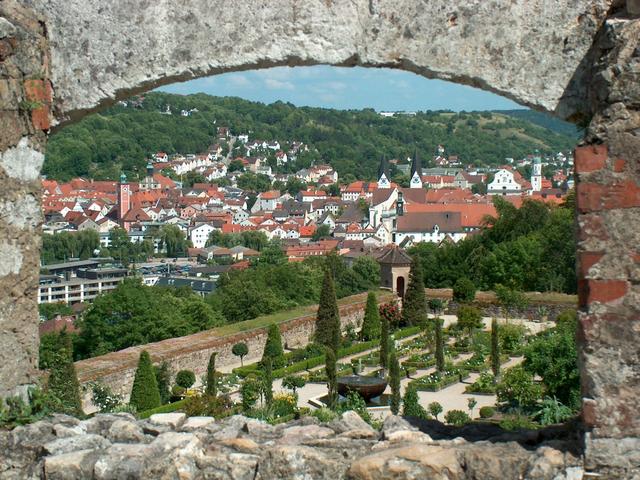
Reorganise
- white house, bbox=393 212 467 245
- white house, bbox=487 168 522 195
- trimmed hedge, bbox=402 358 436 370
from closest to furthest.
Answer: trimmed hedge, bbox=402 358 436 370, white house, bbox=393 212 467 245, white house, bbox=487 168 522 195

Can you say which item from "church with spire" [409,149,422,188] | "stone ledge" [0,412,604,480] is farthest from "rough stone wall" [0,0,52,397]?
"church with spire" [409,149,422,188]

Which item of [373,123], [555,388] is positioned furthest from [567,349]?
[373,123]

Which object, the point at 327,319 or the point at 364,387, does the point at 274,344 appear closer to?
the point at 327,319

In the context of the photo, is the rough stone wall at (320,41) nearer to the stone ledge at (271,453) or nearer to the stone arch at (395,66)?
the stone arch at (395,66)

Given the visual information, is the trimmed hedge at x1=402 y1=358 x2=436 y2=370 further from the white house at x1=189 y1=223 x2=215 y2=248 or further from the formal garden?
the white house at x1=189 y1=223 x2=215 y2=248

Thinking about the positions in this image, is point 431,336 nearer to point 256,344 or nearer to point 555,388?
point 256,344

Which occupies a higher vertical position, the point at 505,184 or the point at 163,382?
the point at 163,382

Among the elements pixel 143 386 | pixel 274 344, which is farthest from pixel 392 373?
pixel 274 344
